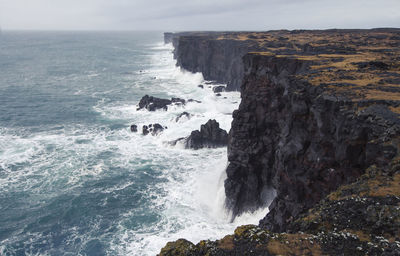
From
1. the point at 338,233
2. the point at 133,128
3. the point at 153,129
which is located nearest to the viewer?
the point at 338,233

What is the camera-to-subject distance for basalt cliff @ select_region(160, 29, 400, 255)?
47.5 feet

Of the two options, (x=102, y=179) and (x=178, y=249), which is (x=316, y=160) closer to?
(x=178, y=249)

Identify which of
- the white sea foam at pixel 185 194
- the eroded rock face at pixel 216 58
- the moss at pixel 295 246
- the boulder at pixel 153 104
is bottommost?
the white sea foam at pixel 185 194

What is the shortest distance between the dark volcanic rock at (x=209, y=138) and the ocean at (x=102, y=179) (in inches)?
70.3

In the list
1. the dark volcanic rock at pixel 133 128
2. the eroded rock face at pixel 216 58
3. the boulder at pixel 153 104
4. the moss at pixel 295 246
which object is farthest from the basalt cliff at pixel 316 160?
the eroded rock face at pixel 216 58

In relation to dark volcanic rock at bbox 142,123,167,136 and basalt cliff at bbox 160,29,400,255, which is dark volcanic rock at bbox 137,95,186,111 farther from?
basalt cliff at bbox 160,29,400,255

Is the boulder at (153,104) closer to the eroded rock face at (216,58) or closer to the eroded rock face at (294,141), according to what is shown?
the eroded rock face at (216,58)

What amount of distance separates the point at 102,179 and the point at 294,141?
97.3 ft

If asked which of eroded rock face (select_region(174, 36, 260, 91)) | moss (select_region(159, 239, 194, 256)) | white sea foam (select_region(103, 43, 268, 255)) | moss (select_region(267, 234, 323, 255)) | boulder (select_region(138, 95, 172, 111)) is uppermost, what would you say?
eroded rock face (select_region(174, 36, 260, 91))

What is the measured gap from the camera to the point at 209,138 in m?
54.8

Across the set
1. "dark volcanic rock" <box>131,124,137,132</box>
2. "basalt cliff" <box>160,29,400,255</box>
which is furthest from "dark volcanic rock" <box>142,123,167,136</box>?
"basalt cliff" <box>160,29,400,255</box>

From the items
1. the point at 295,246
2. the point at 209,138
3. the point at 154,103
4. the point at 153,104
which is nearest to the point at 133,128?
the point at 153,104

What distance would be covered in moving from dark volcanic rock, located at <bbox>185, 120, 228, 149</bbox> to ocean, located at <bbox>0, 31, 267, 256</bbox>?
5.86 ft

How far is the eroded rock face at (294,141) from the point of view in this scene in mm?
20953
